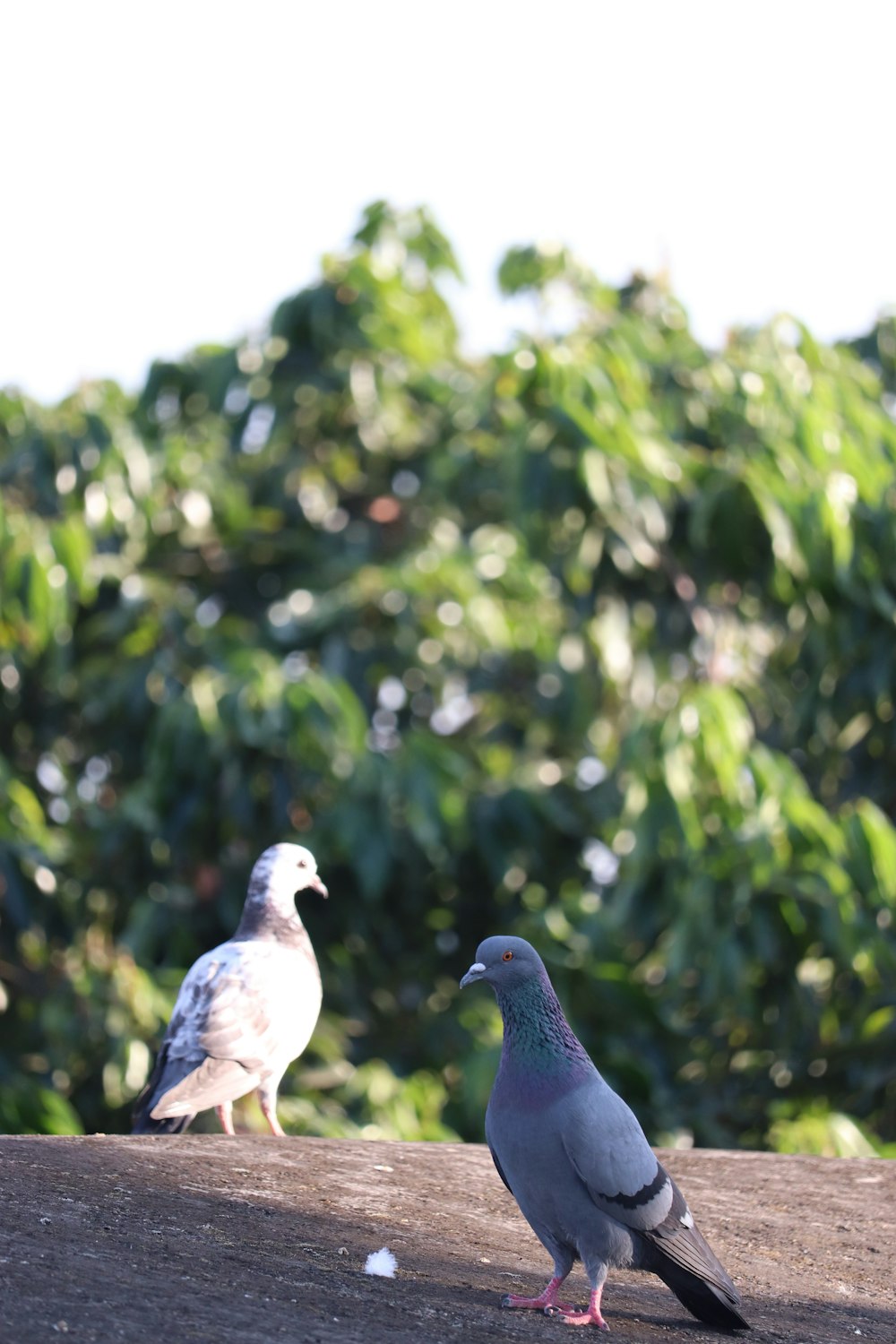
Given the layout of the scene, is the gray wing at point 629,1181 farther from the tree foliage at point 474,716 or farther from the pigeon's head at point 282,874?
the tree foliage at point 474,716

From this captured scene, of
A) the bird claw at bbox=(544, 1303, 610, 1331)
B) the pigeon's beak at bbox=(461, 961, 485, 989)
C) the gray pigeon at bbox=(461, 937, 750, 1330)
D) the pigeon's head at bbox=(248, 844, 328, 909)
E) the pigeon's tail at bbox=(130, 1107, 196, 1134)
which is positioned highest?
the pigeon's beak at bbox=(461, 961, 485, 989)

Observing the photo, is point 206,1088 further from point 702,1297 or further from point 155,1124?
point 702,1297

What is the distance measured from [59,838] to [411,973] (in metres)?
2.05

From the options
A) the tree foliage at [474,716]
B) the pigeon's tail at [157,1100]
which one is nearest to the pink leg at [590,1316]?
the pigeon's tail at [157,1100]

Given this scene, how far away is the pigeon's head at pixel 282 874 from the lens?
17.0ft

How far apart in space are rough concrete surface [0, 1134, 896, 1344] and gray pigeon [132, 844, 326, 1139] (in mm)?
153

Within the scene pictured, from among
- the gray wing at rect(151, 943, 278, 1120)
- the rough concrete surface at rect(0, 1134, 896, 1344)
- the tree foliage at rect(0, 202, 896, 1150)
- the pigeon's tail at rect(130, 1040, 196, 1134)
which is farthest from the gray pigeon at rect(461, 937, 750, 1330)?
the tree foliage at rect(0, 202, 896, 1150)

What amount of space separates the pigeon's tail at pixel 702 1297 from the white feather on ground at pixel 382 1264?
1.97 ft

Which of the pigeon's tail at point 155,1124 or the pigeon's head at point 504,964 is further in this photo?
the pigeon's tail at point 155,1124

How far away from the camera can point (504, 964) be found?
3633 mm

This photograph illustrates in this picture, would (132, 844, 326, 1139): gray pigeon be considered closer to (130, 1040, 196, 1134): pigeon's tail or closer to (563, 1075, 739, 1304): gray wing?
(130, 1040, 196, 1134): pigeon's tail

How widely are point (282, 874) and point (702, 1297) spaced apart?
213 centimetres

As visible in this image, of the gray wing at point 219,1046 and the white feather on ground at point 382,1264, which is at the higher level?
the gray wing at point 219,1046

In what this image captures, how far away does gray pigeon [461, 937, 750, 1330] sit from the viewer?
3354 millimetres
